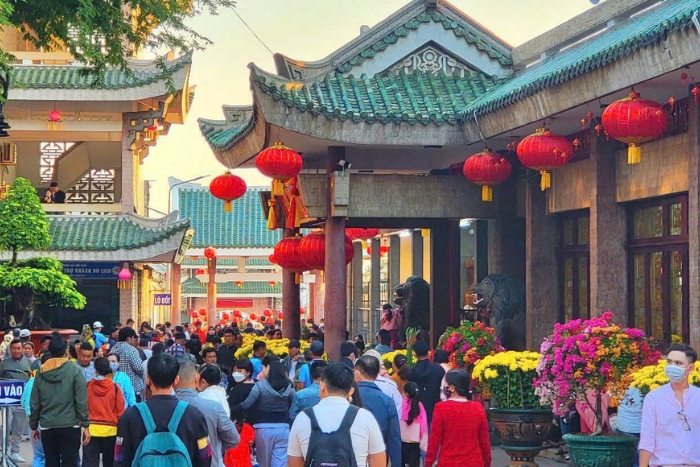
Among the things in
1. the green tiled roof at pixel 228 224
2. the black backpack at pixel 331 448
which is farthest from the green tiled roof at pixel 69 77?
the black backpack at pixel 331 448

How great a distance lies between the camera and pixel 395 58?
19703 mm

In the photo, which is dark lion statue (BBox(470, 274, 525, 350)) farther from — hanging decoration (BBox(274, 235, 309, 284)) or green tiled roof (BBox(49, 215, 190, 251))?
green tiled roof (BBox(49, 215, 190, 251))

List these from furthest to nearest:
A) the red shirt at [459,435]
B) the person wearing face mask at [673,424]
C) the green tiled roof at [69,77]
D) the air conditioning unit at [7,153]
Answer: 1. the green tiled roof at [69,77]
2. the air conditioning unit at [7,153]
3. the red shirt at [459,435]
4. the person wearing face mask at [673,424]

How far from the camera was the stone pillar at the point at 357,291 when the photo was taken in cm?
3133

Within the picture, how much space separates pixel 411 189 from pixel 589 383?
7.29 m

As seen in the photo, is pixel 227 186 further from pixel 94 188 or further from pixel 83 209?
pixel 94 188

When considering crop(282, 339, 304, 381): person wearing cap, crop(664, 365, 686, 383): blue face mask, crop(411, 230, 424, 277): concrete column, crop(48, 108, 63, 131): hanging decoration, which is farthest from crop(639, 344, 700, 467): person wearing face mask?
crop(48, 108, 63, 131): hanging decoration

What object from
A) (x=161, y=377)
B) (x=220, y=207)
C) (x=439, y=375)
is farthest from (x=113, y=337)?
(x=220, y=207)

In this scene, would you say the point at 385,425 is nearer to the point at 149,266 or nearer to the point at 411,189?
the point at 411,189

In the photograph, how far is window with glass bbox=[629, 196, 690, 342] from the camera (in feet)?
47.6

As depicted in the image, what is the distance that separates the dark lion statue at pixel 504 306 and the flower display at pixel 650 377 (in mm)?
6136

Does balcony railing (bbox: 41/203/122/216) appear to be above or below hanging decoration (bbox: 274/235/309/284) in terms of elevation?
above

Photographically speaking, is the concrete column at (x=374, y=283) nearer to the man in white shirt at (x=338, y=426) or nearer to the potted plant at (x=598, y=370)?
the potted plant at (x=598, y=370)

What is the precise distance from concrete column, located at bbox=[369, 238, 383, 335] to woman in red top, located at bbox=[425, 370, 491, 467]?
19.6 metres
